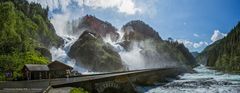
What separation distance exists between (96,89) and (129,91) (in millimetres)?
12694

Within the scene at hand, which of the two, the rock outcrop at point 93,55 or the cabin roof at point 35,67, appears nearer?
the cabin roof at point 35,67

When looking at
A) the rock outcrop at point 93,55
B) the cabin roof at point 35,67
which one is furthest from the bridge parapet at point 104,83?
the rock outcrop at point 93,55

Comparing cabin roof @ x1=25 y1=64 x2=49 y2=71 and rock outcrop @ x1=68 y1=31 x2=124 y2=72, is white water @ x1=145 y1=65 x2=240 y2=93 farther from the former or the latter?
rock outcrop @ x1=68 y1=31 x2=124 y2=72

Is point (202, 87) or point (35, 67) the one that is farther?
point (202, 87)

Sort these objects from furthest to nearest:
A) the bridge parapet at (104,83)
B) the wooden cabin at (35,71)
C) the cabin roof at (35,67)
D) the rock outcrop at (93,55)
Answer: the rock outcrop at (93,55), the cabin roof at (35,67), the wooden cabin at (35,71), the bridge parapet at (104,83)

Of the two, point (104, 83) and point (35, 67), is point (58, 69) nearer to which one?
point (35, 67)

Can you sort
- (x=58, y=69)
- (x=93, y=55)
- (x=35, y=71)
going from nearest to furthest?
(x=35, y=71) < (x=58, y=69) < (x=93, y=55)

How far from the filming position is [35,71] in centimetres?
5531

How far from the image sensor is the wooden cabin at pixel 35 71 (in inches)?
2115

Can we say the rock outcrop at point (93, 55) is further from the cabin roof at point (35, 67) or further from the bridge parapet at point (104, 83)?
the cabin roof at point (35, 67)

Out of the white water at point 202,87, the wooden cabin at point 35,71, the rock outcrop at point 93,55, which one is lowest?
the white water at point 202,87

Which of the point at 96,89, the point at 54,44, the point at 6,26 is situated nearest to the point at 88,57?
the point at 54,44

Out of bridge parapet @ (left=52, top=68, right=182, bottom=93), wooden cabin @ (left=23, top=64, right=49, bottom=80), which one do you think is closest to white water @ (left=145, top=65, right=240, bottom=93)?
bridge parapet @ (left=52, top=68, right=182, bottom=93)

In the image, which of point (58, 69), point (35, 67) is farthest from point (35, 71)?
point (58, 69)
